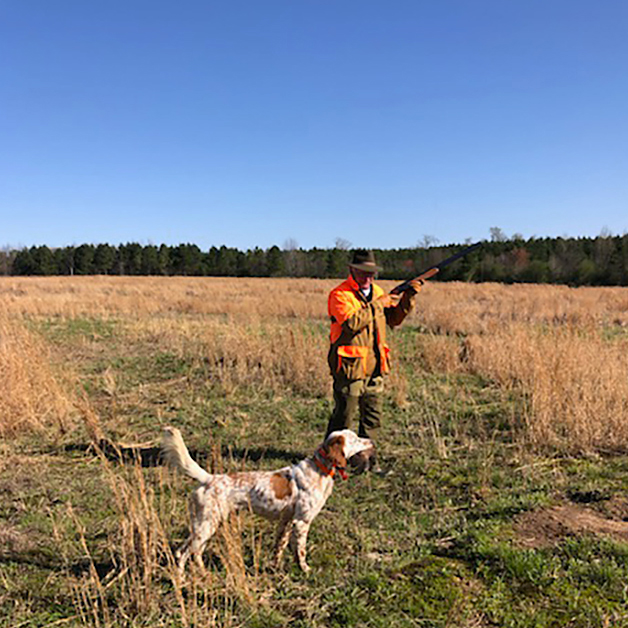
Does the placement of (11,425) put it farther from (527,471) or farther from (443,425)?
(527,471)

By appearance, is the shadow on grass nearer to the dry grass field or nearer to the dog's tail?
the dry grass field

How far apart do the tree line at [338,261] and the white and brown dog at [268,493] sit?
4122 cm

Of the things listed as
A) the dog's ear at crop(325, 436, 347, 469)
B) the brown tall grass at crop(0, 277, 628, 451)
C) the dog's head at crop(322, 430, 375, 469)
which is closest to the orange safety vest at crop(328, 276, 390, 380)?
the dog's head at crop(322, 430, 375, 469)

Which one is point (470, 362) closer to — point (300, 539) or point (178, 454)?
point (300, 539)

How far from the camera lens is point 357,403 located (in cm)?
480

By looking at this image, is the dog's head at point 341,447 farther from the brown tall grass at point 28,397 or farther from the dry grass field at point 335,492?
the brown tall grass at point 28,397

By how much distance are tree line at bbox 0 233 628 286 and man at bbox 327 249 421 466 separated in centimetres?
3946

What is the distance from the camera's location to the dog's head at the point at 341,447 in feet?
10.5

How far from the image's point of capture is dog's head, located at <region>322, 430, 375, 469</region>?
10.5 feet

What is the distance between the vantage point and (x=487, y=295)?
24.3 meters

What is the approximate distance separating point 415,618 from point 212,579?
3.80 feet

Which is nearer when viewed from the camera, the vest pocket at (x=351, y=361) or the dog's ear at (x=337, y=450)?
the dog's ear at (x=337, y=450)

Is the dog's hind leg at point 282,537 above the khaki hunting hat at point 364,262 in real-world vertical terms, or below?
below

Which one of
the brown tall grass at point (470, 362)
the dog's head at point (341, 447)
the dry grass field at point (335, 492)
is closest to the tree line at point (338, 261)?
the brown tall grass at point (470, 362)
